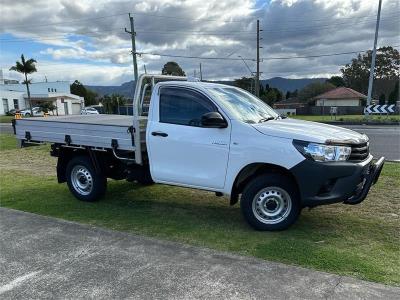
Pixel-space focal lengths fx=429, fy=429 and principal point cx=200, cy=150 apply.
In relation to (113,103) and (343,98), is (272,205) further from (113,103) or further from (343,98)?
(343,98)

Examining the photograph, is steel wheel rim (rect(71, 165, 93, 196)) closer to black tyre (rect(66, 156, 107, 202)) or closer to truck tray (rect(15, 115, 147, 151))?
black tyre (rect(66, 156, 107, 202))

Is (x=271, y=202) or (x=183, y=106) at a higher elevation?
(x=183, y=106)

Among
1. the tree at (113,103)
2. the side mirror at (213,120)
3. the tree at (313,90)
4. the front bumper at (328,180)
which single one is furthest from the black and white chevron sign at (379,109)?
the tree at (313,90)

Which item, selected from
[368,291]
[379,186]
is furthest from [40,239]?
[379,186]

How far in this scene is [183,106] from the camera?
610cm

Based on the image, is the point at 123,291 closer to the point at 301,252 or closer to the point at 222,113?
the point at 301,252

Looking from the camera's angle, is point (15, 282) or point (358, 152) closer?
point (15, 282)

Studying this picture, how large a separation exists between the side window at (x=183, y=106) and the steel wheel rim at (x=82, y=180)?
80.3 inches

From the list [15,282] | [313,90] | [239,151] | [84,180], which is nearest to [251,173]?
[239,151]

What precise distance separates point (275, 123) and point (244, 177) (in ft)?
2.76

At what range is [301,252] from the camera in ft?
15.8

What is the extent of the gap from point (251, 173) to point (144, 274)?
6.90 ft

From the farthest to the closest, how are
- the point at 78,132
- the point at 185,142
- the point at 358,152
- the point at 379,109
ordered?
the point at 379,109 → the point at 78,132 → the point at 185,142 → the point at 358,152

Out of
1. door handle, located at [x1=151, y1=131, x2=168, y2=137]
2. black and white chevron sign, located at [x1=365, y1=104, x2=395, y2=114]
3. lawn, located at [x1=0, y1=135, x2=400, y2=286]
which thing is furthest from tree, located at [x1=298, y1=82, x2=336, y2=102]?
door handle, located at [x1=151, y1=131, x2=168, y2=137]
